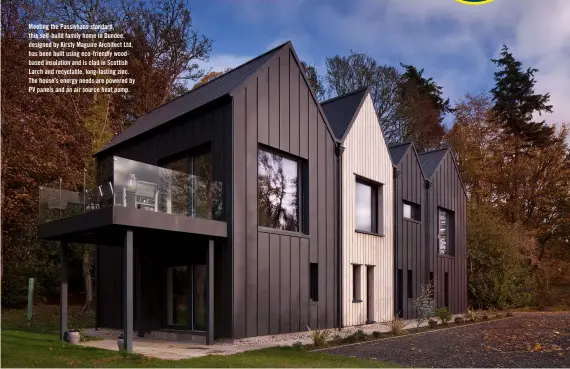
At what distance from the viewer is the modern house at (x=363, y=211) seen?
16.3m

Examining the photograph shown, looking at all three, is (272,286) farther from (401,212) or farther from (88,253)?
(88,253)

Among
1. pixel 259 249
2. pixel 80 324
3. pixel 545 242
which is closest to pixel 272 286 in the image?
pixel 259 249

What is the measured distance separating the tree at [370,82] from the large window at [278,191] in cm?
1915

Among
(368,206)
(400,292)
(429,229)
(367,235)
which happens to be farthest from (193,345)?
(429,229)

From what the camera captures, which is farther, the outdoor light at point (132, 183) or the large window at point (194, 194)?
the large window at point (194, 194)

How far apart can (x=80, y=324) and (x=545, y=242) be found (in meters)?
25.7

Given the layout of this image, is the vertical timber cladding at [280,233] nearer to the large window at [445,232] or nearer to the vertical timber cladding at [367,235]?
the vertical timber cladding at [367,235]

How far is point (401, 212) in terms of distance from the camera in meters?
19.2

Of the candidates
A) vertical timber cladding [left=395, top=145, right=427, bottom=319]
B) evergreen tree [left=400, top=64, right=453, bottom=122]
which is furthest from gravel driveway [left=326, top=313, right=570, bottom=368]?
evergreen tree [left=400, top=64, right=453, bottom=122]

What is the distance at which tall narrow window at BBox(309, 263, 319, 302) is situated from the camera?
587 inches

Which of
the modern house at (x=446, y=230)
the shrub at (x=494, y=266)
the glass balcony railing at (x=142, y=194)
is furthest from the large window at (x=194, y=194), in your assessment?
the shrub at (x=494, y=266)

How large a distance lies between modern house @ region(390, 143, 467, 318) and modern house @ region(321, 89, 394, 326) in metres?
0.77

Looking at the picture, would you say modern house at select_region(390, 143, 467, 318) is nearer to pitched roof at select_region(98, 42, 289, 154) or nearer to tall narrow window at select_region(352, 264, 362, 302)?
tall narrow window at select_region(352, 264, 362, 302)

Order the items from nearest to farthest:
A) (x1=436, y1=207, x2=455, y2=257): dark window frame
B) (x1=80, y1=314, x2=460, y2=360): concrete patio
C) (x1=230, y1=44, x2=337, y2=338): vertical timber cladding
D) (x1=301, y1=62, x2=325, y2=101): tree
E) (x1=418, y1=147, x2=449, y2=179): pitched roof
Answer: (x1=80, y1=314, x2=460, y2=360): concrete patio < (x1=230, y1=44, x2=337, y2=338): vertical timber cladding < (x1=418, y1=147, x2=449, y2=179): pitched roof < (x1=436, y1=207, x2=455, y2=257): dark window frame < (x1=301, y1=62, x2=325, y2=101): tree
